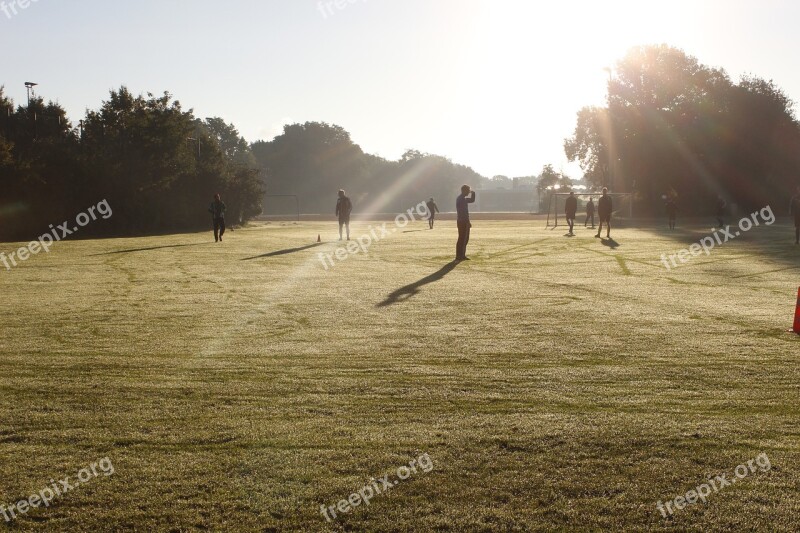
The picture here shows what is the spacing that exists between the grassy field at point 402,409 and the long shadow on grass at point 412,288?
5.1 inches

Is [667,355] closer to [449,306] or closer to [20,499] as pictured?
[449,306]

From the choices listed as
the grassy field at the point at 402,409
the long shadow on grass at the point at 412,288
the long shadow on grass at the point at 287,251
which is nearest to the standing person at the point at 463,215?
the long shadow on grass at the point at 412,288

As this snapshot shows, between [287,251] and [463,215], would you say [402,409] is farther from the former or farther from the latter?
[287,251]

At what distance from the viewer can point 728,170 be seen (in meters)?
60.3

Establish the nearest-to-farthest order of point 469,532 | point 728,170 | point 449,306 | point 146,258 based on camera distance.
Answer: point 469,532, point 449,306, point 146,258, point 728,170

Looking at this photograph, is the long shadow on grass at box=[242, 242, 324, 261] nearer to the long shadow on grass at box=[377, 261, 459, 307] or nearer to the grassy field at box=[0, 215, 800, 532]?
the long shadow on grass at box=[377, 261, 459, 307]

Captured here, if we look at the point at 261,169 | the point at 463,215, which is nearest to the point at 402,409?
the point at 463,215

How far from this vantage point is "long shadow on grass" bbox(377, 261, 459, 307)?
43.0ft

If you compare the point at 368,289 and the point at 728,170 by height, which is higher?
the point at 728,170

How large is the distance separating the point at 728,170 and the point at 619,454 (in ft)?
198

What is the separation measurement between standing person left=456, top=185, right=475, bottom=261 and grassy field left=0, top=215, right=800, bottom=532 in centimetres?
711

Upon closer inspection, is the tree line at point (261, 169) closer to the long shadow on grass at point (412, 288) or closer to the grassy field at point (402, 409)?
the long shadow on grass at point (412, 288)

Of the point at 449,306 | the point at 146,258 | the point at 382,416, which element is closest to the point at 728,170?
the point at 146,258

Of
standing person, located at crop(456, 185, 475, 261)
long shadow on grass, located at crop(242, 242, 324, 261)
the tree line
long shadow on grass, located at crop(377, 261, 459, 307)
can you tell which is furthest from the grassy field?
the tree line
